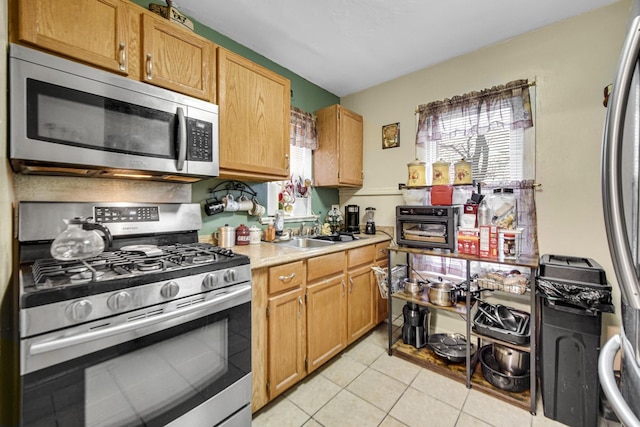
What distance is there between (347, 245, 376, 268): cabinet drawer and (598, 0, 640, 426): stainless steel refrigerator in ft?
5.25

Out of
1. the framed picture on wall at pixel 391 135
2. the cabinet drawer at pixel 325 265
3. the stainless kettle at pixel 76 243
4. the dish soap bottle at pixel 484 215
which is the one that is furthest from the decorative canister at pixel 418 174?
the stainless kettle at pixel 76 243

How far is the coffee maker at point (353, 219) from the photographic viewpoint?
3000 mm

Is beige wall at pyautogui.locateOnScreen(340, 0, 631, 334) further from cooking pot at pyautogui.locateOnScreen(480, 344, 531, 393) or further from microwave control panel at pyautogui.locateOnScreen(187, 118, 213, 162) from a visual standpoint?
microwave control panel at pyautogui.locateOnScreen(187, 118, 213, 162)

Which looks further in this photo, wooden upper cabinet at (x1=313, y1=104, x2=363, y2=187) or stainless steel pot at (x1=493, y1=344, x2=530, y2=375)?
wooden upper cabinet at (x1=313, y1=104, x2=363, y2=187)

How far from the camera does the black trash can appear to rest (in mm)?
1466

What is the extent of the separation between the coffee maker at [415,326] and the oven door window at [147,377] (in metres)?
1.44

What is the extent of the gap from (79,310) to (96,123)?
0.83 metres

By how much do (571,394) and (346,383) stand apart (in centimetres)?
131

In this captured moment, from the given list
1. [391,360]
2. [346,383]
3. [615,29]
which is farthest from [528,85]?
[346,383]

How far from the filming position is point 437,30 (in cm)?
206

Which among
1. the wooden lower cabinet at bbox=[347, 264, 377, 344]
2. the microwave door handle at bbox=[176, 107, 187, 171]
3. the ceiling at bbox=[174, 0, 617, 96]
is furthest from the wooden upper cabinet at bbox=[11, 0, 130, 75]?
the wooden lower cabinet at bbox=[347, 264, 377, 344]

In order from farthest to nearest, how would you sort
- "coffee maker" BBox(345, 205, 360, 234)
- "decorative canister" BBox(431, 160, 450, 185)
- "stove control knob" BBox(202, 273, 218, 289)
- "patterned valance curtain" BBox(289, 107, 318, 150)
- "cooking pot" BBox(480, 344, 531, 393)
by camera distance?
"coffee maker" BBox(345, 205, 360, 234)
"patterned valance curtain" BBox(289, 107, 318, 150)
"decorative canister" BBox(431, 160, 450, 185)
"cooking pot" BBox(480, 344, 531, 393)
"stove control knob" BBox(202, 273, 218, 289)

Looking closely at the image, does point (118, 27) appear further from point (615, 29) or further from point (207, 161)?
point (615, 29)

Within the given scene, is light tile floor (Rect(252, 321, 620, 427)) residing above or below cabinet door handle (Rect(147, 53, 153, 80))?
below
